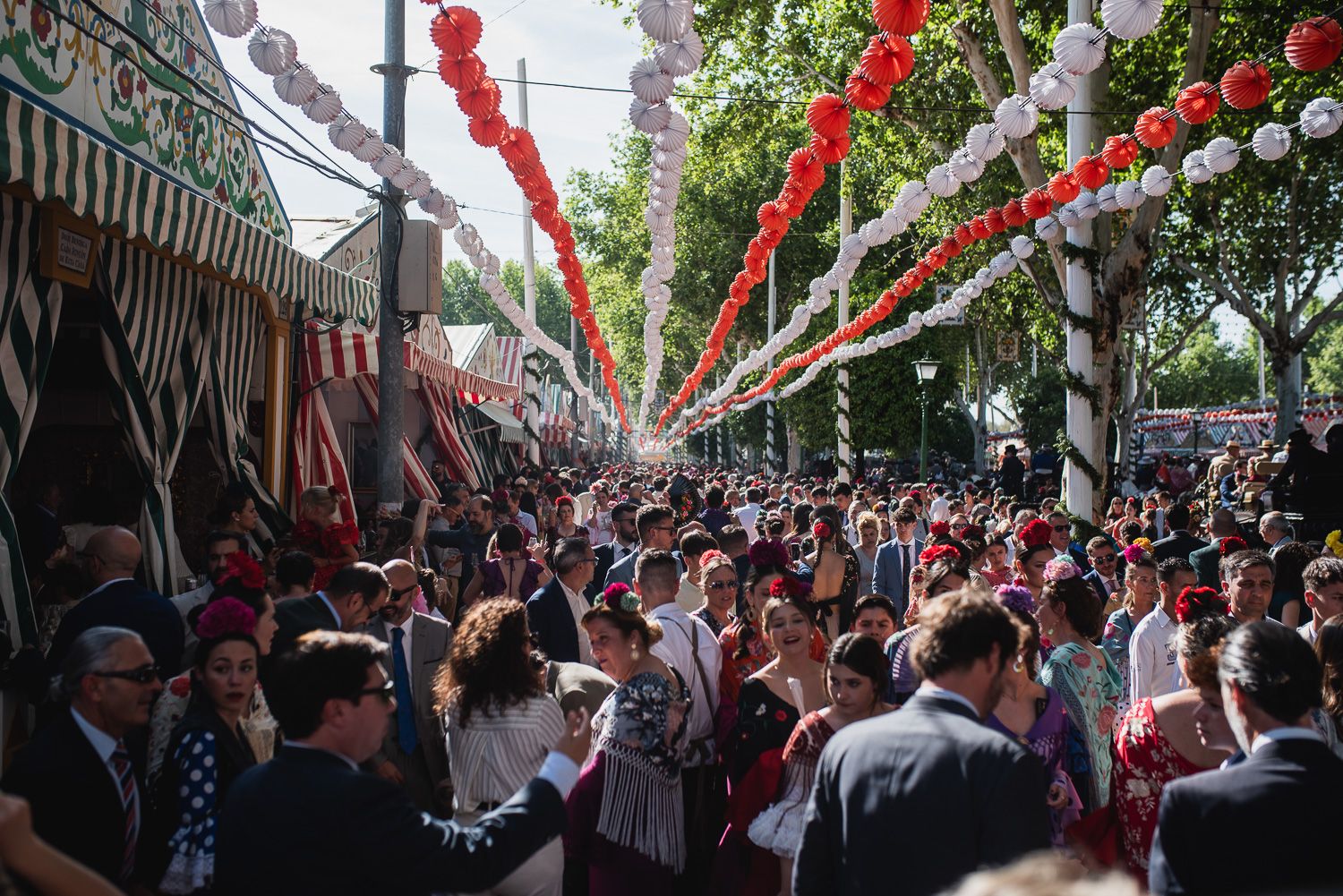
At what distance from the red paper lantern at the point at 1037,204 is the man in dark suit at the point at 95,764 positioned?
10087 mm

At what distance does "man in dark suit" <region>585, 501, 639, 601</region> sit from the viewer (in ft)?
35.0

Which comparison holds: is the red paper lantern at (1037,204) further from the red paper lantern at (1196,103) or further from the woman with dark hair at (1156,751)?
the woman with dark hair at (1156,751)

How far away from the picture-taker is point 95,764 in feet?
11.7

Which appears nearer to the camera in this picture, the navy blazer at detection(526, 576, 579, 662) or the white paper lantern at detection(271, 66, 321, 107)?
the navy blazer at detection(526, 576, 579, 662)

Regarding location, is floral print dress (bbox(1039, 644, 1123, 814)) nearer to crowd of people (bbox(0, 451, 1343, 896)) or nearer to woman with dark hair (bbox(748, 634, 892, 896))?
crowd of people (bbox(0, 451, 1343, 896))

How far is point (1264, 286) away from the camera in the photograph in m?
29.5

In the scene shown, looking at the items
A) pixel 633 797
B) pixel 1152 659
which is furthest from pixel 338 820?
pixel 1152 659

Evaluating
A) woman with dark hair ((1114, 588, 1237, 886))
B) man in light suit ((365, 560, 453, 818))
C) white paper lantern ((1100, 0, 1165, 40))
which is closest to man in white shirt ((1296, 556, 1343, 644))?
woman with dark hair ((1114, 588, 1237, 886))

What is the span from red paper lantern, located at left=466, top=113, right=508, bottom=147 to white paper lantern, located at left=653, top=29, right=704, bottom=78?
1.58 m

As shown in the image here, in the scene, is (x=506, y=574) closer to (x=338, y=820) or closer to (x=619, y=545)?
(x=619, y=545)

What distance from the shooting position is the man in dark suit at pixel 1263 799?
274cm

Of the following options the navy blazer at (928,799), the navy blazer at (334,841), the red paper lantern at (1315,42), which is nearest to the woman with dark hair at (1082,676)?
the navy blazer at (928,799)

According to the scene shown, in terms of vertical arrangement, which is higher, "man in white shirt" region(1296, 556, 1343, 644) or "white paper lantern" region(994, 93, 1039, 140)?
"white paper lantern" region(994, 93, 1039, 140)

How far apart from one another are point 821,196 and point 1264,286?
16.4 meters
